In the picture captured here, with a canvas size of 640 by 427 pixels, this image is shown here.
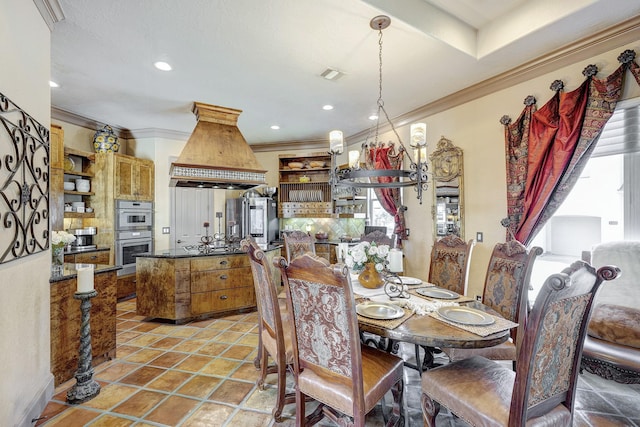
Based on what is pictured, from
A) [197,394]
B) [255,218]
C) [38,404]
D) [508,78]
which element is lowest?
[197,394]

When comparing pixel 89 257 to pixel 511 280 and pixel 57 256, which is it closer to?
pixel 57 256

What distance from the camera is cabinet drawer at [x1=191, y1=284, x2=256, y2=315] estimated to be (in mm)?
3605

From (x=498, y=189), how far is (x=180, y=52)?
11.8 ft

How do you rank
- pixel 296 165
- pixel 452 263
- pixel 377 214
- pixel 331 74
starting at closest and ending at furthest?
pixel 452 263 → pixel 331 74 → pixel 377 214 → pixel 296 165

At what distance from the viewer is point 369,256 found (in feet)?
7.39

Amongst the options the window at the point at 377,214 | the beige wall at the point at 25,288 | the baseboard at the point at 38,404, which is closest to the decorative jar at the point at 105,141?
the beige wall at the point at 25,288

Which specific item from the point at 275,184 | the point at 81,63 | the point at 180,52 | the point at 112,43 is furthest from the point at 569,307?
the point at 275,184

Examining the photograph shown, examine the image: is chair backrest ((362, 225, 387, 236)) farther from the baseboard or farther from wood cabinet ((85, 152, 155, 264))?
the baseboard

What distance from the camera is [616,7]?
2.07 m

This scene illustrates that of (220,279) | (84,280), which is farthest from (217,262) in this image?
(84,280)

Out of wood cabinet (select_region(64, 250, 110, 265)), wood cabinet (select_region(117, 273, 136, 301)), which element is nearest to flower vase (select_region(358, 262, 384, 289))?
wood cabinet (select_region(64, 250, 110, 265))

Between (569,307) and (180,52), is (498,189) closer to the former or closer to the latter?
(569,307)

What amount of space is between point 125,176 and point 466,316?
16.7 ft

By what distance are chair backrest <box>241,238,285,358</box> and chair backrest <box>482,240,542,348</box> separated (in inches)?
63.7
